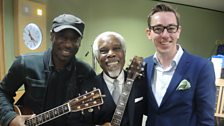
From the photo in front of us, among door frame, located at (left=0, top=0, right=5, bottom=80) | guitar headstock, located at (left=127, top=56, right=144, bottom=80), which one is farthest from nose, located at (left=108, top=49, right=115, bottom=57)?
door frame, located at (left=0, top=0, right=5, bottom=80)

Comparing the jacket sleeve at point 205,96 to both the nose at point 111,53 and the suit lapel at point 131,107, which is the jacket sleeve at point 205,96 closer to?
the suit lapel at point 131,107

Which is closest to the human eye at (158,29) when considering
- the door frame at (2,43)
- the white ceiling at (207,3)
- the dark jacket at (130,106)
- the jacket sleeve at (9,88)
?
the dark jacket at (130,106)

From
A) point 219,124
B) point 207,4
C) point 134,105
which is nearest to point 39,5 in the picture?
point 134,105

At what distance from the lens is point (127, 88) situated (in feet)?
4.71

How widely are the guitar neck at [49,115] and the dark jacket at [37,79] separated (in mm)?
51

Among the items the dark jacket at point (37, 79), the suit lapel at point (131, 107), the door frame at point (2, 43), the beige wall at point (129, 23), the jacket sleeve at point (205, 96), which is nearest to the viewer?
the jacket sleeve at point (205, 96)

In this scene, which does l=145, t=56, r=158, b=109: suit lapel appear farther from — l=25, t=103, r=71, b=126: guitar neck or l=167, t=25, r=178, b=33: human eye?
l=25, t=103, r=71, b=126: guitar neck

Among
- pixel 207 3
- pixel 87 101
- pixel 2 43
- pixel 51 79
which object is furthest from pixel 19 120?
pixel 207 3

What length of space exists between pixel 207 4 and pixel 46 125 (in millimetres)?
4583

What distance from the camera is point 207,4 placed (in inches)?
203

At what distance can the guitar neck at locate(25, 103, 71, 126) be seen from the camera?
1.47 meters

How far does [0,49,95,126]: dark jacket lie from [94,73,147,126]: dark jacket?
121 millimetres

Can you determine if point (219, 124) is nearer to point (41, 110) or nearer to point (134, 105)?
point (134, 105)

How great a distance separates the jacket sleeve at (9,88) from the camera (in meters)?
1.56
